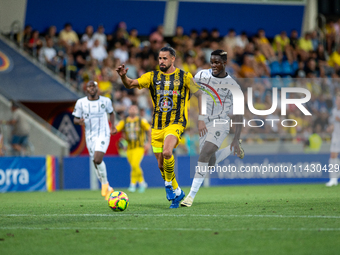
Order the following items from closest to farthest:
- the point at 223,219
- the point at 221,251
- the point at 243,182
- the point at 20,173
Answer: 1. the point at 221,251
2. the point at 223,219
3. the point at 20,173
4. the point at 243,182

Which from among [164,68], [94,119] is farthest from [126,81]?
[94,119]

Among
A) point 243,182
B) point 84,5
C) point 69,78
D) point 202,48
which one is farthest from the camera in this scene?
point 84,5

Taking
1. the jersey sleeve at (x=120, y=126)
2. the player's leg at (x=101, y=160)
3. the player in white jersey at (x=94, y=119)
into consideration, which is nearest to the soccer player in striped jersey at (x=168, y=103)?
the player's leg at (x=101, y=160)

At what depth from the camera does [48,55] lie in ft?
63.3

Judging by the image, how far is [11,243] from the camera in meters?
5.35

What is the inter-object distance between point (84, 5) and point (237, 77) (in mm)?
7886

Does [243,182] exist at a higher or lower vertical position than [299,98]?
lower

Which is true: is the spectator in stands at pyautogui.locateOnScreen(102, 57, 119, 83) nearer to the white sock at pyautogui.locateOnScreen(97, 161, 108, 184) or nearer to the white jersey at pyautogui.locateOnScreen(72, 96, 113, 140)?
the white jersey at pyautogui.locateOnScreen(72, 96, 113, 140)

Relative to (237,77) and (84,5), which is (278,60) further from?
(84,5)

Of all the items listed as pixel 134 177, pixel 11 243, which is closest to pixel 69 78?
pixel 134 177

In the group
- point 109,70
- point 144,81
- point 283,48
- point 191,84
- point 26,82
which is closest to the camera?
point 144,81

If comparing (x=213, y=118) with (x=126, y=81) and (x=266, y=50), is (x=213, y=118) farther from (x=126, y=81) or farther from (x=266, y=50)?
(x=266, y=50)

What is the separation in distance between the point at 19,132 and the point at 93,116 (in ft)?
21.0

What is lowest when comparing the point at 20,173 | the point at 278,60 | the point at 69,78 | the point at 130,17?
the point at 20,173
